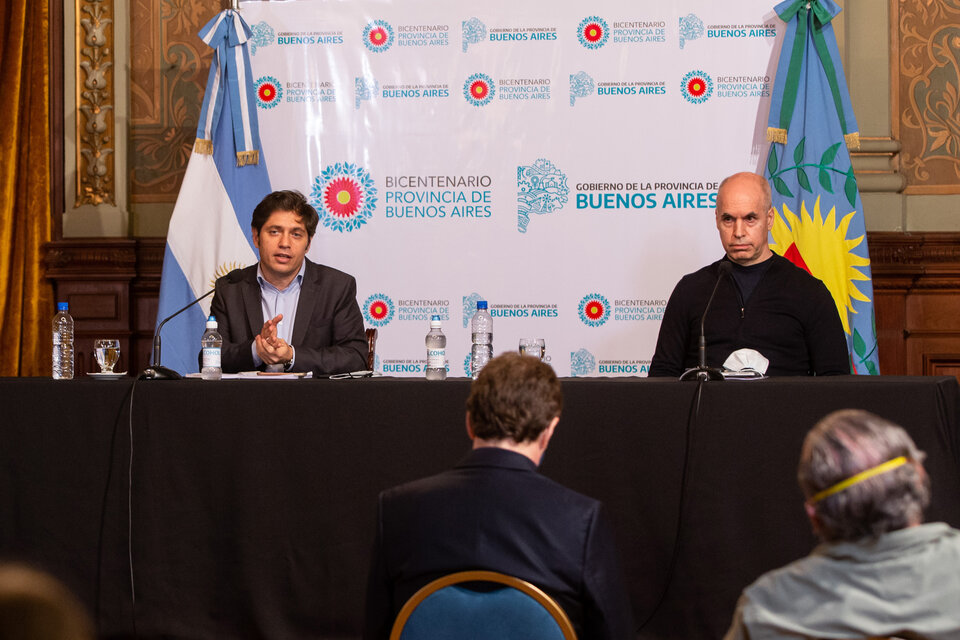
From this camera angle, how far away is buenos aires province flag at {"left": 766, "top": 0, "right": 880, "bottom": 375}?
4.15 meters

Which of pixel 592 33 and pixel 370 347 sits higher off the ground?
pixel 592 33

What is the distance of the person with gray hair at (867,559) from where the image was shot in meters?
1.15

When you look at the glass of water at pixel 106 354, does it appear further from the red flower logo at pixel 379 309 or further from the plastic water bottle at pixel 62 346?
the red flower logo at pixel 379 309

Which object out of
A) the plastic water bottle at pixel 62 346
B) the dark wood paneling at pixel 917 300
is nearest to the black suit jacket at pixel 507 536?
the plastic water bottle at pixel 62 346

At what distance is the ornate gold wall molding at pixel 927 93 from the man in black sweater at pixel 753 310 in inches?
61.8

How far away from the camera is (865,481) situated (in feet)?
3.83

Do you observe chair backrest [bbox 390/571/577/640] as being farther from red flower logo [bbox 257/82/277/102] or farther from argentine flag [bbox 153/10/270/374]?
red flower logo [bbox 257/82/277/102]

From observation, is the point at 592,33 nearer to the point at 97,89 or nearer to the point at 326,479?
the point at 97,89

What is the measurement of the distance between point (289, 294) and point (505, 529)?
2243 millimetres

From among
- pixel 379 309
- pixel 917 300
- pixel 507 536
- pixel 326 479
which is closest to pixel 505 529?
pixel 507 536

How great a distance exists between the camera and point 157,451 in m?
2.53

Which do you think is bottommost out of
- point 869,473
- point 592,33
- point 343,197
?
point 869,473

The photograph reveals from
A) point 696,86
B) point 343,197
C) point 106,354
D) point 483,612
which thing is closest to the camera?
point 483,612

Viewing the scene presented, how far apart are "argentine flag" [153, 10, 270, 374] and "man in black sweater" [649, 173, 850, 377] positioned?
81.2 inches
